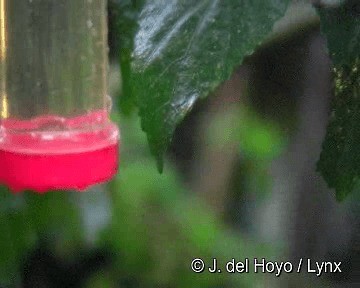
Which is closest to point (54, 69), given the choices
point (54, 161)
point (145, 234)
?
point (54, 161)

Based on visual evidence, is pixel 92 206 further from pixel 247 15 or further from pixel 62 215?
pixel 247 15

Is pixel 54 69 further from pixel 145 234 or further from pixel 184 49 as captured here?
pixel 145 234

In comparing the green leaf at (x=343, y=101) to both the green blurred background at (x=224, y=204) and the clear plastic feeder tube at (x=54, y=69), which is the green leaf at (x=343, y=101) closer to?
the clear plastic feeder tube at (x=54, y=69)

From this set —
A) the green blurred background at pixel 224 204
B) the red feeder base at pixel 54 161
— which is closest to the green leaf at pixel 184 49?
the red feeder base at pixel 54 161

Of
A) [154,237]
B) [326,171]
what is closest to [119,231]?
[154,237]

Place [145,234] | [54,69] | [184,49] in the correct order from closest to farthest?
[184,49] < [54,69] < [145,234]

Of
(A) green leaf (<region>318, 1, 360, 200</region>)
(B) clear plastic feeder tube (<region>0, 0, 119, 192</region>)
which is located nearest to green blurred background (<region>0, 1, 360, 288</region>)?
(B) clear plastic feeder tube (<region>0, 0, 119, 192</region>)
